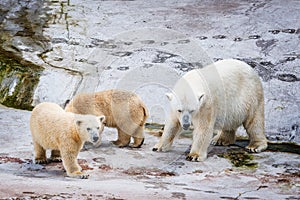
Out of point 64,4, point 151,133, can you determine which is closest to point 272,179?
point 151,133

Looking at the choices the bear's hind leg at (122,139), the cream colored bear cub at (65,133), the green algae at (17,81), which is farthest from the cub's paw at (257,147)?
the green algae at (17,81)

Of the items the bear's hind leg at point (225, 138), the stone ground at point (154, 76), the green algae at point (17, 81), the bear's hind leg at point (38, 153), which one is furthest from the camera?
the green algae at point (17, 81)

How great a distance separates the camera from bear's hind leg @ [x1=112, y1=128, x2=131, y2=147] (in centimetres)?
636

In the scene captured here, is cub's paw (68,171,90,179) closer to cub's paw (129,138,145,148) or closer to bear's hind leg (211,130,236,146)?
cub's paw (129,138,145,148)

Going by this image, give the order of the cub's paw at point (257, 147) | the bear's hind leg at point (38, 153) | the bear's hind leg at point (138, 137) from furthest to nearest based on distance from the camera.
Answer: the bear's hind leg at point (138, 137) → the cub's paw at point (257, 147) → the bear's hind leg at point (38, 153)

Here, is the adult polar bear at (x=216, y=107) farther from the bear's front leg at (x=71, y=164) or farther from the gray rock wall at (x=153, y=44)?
the bear's front leg at (x=71, y=164)

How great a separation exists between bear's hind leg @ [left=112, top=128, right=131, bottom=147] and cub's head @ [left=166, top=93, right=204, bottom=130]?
794 millimetres

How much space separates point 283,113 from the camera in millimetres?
7551

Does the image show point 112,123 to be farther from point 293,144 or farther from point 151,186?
point 293,144

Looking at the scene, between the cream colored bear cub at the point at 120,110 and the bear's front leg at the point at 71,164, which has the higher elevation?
the cream colored bear cub at the point at 120,110

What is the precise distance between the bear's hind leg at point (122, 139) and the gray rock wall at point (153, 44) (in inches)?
52.1

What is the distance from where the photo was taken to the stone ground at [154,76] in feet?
16.5

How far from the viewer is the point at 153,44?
32.6 feet

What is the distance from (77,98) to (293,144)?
8.70 feet
